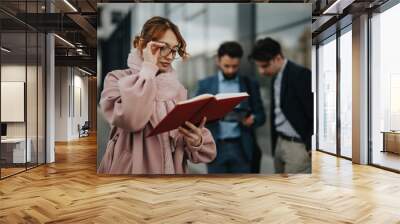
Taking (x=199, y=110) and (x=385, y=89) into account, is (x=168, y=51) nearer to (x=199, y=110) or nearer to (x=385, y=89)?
(x=199, y=110)

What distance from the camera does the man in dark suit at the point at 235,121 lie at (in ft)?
21.0

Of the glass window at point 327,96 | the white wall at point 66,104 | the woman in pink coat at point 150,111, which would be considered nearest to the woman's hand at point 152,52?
the woman in pink coat at point 150,111

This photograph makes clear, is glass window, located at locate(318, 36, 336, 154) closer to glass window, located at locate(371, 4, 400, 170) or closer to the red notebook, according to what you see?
glass window, located at locate(371, 4, 400, 170)

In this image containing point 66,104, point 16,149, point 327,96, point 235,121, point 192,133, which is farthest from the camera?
point 66,104

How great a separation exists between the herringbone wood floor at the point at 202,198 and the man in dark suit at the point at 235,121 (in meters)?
0.24

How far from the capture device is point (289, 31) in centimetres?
642

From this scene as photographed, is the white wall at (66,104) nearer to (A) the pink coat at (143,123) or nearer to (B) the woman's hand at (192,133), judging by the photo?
(A) the pink coat at (143,123)

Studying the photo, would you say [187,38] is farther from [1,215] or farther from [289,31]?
[1,215]

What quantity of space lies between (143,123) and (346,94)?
5.37 meters

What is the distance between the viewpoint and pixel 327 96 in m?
10.8

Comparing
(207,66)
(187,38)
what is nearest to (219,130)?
(207,66)

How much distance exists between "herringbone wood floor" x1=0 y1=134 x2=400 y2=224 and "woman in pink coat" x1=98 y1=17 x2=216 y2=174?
0.30 m

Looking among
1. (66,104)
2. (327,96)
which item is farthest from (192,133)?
(66,104)

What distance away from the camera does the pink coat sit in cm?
612
